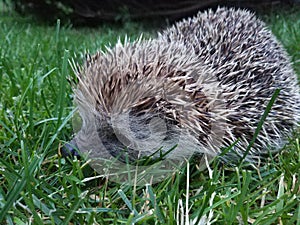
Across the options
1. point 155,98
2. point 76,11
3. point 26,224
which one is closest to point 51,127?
point 155,98

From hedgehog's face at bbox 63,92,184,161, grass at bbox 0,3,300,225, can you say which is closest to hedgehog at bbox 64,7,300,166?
hedgehog's face at bbox 63,92,184,161

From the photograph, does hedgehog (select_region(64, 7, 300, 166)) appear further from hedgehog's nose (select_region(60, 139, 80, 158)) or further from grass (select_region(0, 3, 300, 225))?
grass (select_region(0, 3, 300, 225))

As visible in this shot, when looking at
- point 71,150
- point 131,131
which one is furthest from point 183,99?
point 71,150

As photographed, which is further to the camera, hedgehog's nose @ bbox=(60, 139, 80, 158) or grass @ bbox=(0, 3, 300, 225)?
hedgehog's nose @ bbox=(60, 139, 80, 158)

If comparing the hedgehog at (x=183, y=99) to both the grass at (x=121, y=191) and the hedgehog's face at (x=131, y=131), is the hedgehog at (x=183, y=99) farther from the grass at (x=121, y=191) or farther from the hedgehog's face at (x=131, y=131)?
the grass at (x=121, y=191)

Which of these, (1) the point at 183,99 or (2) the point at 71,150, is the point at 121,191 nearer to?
(2) the point at 71,150

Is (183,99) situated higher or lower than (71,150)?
higher

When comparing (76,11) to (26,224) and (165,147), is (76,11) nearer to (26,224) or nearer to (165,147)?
(165,147)

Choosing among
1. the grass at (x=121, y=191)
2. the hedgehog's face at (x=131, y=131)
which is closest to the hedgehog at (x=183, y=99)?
the hedgehog's face at (x=131, y=131)

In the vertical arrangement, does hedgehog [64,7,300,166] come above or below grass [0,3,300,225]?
above
